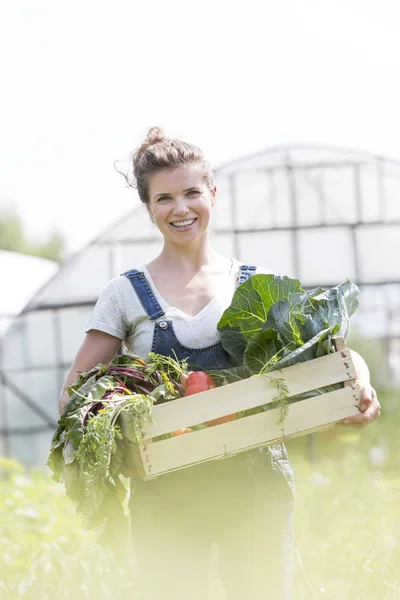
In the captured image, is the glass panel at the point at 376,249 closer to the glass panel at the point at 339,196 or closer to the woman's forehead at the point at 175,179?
the glass panel at the point at 339,196

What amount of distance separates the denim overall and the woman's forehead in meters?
0.36

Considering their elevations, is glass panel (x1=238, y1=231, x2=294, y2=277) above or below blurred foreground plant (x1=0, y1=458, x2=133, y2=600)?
above

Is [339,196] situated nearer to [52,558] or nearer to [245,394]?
[52,558]

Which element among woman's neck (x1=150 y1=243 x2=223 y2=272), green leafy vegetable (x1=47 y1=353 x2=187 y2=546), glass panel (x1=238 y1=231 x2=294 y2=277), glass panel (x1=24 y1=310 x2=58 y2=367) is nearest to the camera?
green leafy vegetable (x1=47 y1=353 x2=187 y2=546)

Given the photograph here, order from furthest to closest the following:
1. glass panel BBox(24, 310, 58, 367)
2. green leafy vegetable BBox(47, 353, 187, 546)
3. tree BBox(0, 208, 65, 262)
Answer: tree BBox(0, 208, 65, 262)
glass panel BBox(24, 310, 58, 367)
green leafy vegetable BBox(47, 353, 187, 546)

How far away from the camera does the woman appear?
2.25 metres

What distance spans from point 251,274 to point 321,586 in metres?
1.70

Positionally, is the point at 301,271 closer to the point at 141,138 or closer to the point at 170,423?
the point at 141,138

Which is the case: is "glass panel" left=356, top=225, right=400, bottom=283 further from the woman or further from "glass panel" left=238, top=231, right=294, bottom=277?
the woman

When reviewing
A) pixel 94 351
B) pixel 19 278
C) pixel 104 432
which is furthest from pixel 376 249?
pixel 104 432

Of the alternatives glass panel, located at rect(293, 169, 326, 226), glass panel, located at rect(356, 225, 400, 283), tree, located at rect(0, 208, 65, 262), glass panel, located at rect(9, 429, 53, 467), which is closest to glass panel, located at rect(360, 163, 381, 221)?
glass panel, located at rect(356, 225, 400, 283)

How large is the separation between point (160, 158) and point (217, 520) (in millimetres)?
1030

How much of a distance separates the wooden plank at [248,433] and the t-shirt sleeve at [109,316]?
437mm

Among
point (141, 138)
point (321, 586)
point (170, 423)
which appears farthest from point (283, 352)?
point (321, 586)
